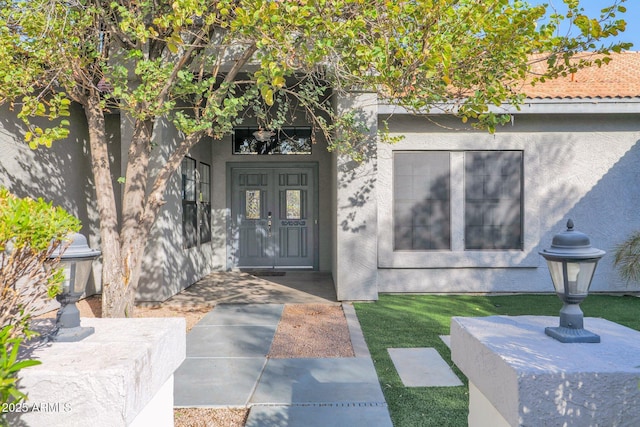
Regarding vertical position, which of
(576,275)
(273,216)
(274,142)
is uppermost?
(274,142)

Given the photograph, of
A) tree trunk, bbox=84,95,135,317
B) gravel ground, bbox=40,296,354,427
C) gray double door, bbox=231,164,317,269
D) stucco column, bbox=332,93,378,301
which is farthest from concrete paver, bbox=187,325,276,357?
gray double door, bbox=231,164,317,269

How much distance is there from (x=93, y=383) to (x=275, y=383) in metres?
2.41

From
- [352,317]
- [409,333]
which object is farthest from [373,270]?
[409,333]

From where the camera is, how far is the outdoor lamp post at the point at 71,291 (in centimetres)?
216

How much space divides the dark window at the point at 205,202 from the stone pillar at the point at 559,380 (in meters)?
8.21

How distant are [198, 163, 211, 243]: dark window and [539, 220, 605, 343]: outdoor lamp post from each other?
27.0 feet

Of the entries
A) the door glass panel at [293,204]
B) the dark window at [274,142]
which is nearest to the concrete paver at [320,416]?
the door glass panel at [293,204]

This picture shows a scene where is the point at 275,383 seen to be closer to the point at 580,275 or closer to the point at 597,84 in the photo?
the point at 580,275

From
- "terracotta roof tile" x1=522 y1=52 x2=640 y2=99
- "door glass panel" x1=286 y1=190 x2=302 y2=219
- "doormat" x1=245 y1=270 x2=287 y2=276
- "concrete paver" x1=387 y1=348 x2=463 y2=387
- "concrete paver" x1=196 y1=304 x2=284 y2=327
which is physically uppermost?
"terracotta roof tile" x1=522 y1=52 x2=640 y2=99

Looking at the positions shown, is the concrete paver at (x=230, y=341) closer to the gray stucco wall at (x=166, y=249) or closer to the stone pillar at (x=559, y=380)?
the gray stucco wall at (x=166, y=249)

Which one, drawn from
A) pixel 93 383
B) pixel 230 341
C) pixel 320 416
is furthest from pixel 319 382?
pixel 93 383

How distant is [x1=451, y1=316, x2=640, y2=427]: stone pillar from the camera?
61.9 inches

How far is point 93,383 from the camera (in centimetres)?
168

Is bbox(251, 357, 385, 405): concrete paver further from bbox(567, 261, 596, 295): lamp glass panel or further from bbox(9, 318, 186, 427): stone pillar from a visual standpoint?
bbox(567, 261, 596, 295): lamp glass panel
